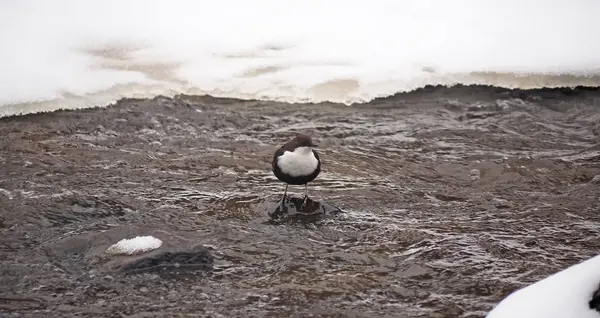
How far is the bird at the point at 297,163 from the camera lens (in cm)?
464

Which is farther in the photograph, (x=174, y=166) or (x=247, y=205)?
(x=174, y=166)

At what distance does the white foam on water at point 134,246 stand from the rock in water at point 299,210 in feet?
2.67

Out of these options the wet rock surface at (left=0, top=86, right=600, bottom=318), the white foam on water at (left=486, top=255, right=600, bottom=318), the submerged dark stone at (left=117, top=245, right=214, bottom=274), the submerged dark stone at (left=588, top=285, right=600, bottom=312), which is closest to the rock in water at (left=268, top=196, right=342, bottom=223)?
the wet rock surface at (left=0, top=86, right=600, bottom=318)

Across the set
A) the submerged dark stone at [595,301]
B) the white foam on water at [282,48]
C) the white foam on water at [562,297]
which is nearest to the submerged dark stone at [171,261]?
the white foam on water at [562,297]

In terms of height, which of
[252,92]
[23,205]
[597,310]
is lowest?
[597,310]

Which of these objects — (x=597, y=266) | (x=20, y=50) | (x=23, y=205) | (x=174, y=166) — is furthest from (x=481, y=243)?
(x=20, y=50)

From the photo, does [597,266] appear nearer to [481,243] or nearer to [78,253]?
[481,243]

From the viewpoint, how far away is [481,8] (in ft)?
25.2

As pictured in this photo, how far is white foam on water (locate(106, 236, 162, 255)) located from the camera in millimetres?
4059

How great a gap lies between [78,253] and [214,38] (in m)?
3.49

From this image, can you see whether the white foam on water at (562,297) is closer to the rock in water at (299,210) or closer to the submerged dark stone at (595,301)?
the submerged dark stone at (595,301)

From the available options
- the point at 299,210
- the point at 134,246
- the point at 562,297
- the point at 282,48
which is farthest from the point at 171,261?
the point at 282,48

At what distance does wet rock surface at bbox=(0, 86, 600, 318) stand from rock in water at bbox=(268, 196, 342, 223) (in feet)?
0.07

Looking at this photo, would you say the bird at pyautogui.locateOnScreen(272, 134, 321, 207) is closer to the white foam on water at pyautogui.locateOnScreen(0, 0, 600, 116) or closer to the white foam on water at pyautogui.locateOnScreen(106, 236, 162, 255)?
the white foam on water at pyautogui.locateOnScreen(106, 236, 162, 255)
